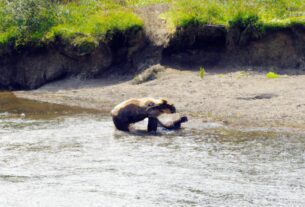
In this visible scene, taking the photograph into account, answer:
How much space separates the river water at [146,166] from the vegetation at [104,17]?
17.4 feet

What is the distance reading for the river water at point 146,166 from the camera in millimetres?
12312

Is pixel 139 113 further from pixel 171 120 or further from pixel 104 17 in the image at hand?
pixel 104 17

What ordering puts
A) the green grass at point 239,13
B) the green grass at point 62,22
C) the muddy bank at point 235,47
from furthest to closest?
the green grass at point 62,22
the green grass at point 239,13
the muddy bank at point 235,47

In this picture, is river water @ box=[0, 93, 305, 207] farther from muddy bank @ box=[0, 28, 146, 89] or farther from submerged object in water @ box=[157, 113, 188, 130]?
muddy bank @ box=[0, 28, 146, 89]

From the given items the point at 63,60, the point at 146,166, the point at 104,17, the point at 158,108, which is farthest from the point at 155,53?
the point at 146,166

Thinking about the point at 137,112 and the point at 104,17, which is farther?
the point at 104,17

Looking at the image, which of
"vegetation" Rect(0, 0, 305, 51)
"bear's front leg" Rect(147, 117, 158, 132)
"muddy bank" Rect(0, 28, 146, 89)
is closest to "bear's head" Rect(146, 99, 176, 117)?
"bear's front leg" Rect(147, 117, 158, 132)

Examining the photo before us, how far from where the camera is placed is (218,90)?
20.0m

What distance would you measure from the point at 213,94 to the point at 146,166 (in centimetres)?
617

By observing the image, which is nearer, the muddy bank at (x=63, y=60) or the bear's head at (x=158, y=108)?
the bear's head at (x=158, y=108)

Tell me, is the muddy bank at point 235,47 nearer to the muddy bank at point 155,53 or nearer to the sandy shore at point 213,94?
the muddy bank at point 155,53

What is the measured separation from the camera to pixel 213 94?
19734 millimetres

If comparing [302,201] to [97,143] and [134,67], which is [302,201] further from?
[134,67]

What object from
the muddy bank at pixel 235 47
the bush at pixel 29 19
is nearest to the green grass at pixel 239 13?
the muddy bank at pixel 235 47
